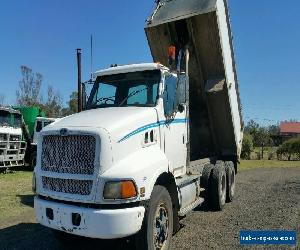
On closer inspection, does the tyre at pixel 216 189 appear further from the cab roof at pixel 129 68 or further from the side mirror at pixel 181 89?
the cab roof at pixel 129 68

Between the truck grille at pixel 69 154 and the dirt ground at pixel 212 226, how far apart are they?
71.1 inches

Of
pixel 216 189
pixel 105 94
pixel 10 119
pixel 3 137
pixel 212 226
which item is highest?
pixel 10 119

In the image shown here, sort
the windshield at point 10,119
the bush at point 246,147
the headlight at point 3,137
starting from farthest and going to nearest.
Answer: the bush at point 246,147
the windshield at point 10,119
the headlight at point 3,137

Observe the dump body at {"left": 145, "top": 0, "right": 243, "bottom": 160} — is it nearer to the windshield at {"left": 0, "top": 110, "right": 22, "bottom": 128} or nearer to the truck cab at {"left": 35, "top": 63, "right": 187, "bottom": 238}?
the truck cab at {"left": 35, "top": 63, "right": 187, "bottom": 238}

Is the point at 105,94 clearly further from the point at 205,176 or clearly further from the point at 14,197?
the point at 14,197

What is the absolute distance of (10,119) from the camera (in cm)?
1847

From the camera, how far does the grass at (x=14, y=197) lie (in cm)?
944

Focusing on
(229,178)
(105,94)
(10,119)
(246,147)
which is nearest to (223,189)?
(229,178)

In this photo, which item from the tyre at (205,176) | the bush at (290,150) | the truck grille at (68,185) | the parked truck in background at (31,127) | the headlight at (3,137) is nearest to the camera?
the truck grille at (68,185)

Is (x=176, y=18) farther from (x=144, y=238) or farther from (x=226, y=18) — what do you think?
(x=144, y=238)

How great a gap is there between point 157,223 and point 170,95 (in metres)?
2.28

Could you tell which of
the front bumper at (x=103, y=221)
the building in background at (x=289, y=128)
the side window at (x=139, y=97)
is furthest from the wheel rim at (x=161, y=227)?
the building in background at (x=289, y=128)

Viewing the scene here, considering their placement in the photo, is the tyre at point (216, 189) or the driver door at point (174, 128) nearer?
the driver door at point (174, 128)

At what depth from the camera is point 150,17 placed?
931 centimetres
